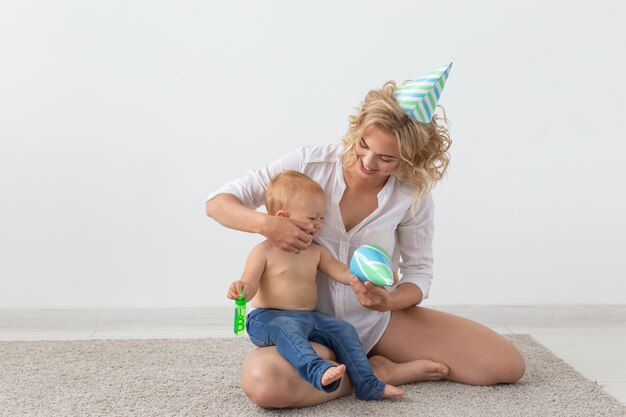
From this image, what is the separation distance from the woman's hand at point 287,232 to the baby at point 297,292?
32 mm

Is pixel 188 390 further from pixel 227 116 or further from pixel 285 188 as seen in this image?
pixel 227 116

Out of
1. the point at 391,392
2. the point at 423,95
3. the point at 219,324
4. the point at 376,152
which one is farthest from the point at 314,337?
the point at 219,324

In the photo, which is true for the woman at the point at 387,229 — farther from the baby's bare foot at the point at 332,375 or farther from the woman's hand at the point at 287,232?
the baby's bare foot at the point at 332,375

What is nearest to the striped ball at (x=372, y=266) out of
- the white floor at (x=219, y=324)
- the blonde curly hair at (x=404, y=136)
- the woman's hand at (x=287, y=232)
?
the woman's hand at (x=287, y=232)

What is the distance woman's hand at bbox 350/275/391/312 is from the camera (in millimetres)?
1982

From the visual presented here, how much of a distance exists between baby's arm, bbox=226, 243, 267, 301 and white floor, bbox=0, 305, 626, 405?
89 cm

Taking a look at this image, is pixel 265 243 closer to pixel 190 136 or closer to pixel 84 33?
pixel 190 136

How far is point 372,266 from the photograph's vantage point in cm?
193

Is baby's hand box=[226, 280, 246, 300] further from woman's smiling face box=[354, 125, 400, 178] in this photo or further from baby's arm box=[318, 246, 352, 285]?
woman's smiling face box=[354, 125, 400, 178]

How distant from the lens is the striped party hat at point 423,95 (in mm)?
1979

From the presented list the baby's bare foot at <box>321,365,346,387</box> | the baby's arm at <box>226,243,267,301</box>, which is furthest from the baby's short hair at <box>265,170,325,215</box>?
the baby's bare foot at <box>321,365,346,387</box>

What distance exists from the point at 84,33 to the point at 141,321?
0.98 metres

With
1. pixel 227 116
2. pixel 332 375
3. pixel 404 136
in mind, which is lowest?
pixel 332 375

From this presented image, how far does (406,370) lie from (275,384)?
41cm
